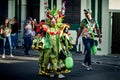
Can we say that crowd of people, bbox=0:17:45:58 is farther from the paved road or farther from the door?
the door

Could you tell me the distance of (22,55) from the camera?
68.1 ft

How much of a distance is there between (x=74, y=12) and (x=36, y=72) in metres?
8.41

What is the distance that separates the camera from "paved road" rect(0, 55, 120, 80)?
43.8 feet

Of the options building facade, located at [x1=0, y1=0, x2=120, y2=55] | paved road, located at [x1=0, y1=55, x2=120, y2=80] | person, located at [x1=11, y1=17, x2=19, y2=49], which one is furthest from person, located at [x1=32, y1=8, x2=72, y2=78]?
person, located at [x1=11, y1=17, x2=19, y2=49]

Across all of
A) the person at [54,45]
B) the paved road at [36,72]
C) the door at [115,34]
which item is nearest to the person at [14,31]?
the paved road at [36,72]

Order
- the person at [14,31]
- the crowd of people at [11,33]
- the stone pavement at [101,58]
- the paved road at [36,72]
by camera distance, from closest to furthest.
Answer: the paved road at [36,72] < the stone pavement at [101,58] < the crowd of people at [11,33] < the person at [14,31]

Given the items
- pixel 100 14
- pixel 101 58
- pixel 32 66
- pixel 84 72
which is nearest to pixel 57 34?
pixel 84 72

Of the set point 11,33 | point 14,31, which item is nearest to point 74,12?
point 14,31

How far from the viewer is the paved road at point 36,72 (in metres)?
13.3

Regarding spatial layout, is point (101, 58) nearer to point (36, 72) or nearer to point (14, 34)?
point (14, 34)

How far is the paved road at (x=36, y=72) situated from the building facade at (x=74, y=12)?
3488 mm

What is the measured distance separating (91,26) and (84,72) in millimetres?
1569

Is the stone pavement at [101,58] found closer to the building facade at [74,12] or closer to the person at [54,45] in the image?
the building facade at [74,12]

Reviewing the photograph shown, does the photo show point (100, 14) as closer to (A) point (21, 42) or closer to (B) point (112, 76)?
(A) point (21, 42)
